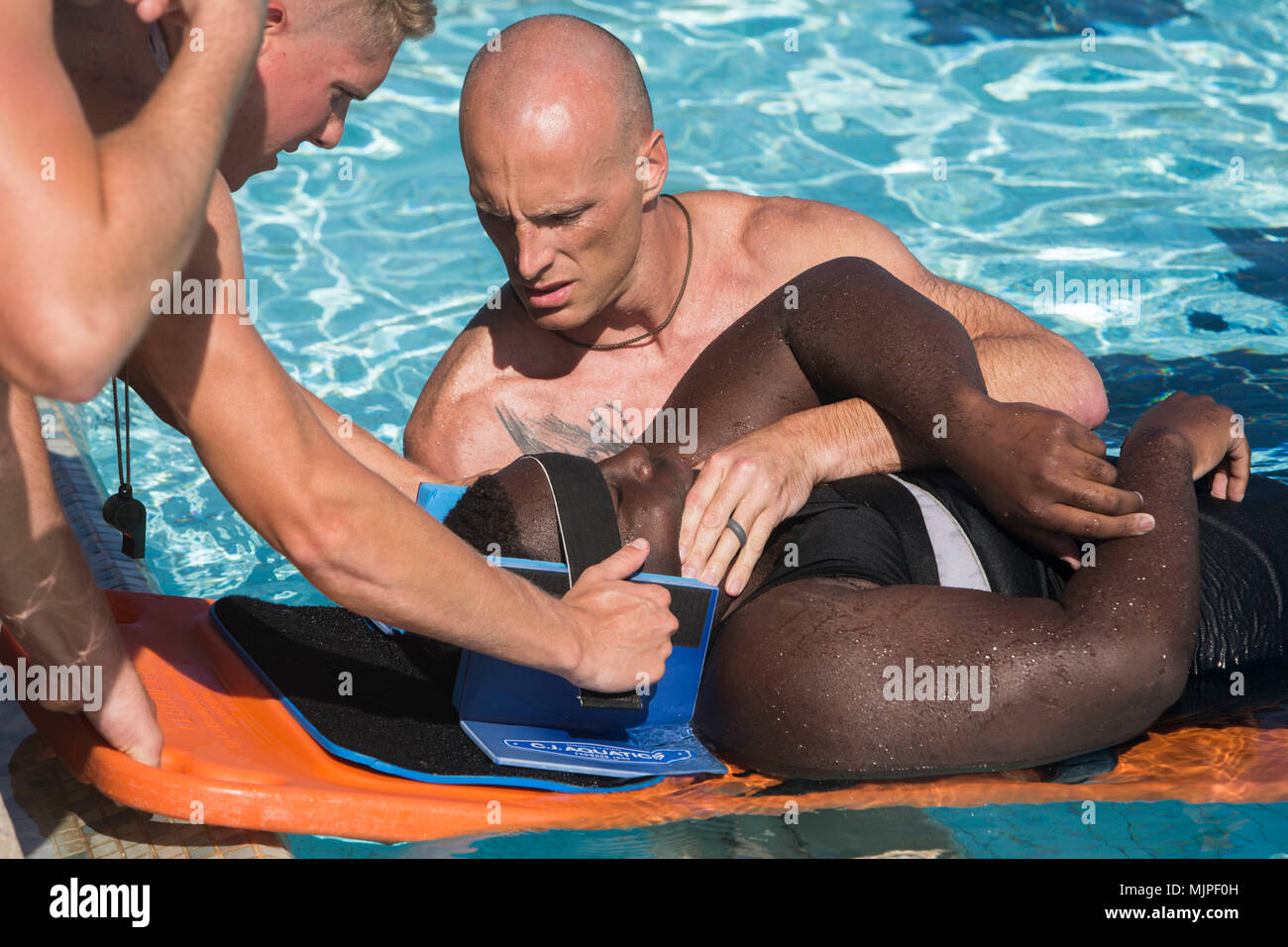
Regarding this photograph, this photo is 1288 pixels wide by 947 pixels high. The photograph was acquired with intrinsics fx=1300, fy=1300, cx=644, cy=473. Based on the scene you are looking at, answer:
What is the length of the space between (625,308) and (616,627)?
1.63m

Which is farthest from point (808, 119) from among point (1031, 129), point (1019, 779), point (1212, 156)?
point (1019, 779)

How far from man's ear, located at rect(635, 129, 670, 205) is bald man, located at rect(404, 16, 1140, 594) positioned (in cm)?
1

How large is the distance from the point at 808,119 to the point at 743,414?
4.30m

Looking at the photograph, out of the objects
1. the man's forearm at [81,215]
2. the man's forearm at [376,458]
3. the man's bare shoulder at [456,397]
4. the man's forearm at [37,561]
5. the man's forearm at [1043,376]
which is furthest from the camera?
the man's bare shoulder at [456,397]

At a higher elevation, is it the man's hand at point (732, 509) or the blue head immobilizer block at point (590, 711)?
the man's hand at point (732, 509)

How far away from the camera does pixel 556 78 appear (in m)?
3.35

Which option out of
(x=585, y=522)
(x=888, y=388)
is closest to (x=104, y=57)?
(x=585, y=522)

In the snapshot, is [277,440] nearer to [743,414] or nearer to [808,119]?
[743,414]

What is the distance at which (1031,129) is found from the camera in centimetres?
698

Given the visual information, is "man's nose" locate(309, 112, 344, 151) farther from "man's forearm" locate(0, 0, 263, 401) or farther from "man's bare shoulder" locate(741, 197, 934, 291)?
"man's bare shoulder" locate(741, 197, 934, 291)

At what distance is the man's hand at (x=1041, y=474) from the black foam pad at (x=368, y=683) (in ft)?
3.41

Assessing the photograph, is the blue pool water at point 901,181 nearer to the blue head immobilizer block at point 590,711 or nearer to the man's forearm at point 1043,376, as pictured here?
the man's forearm at point 1043,376

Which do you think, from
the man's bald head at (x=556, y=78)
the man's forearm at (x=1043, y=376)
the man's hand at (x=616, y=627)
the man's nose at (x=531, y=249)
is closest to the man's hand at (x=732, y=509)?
the man's hand at (x=616, y=627)

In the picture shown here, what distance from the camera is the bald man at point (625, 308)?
9.96 feet
